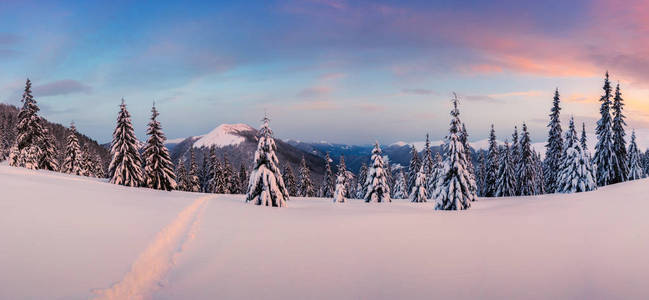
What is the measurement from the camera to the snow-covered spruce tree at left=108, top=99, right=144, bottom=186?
38.3 m

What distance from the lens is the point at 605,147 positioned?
40.9 metres

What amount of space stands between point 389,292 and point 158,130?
40.7 metres

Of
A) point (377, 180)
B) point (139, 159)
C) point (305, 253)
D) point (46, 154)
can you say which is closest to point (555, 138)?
point (377, 180)

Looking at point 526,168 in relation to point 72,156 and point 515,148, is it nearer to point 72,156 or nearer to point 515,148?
point 515,148

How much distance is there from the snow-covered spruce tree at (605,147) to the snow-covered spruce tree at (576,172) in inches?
311

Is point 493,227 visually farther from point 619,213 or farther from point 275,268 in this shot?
point 275,268

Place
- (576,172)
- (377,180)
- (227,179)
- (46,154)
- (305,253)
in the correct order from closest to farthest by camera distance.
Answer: (305,253) → (576,172) → (377,180) → (46,154) → (227,179)

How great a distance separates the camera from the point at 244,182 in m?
78.1

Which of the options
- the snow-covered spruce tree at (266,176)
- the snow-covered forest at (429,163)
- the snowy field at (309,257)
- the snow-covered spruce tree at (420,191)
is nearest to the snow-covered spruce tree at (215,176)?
the snow-covered forest at (429,163)

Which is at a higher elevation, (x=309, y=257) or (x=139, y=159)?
(x=139, y=159)

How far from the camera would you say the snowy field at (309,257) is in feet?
25.1

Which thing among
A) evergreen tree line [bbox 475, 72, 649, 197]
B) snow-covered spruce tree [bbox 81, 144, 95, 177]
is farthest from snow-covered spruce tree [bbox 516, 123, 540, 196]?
snow-covered spruce tree [bbox 81, 144, 95, 177]

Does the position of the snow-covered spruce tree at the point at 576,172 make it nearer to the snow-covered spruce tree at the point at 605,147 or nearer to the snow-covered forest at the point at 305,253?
the snow-covered spruce tree at the point at 605,147

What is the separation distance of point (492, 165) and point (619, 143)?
52.0ft
